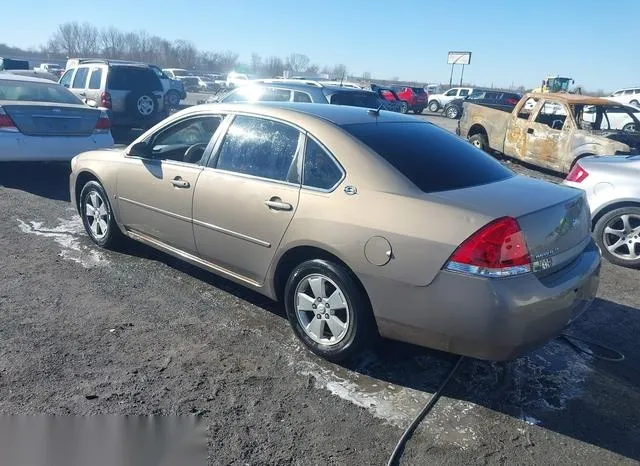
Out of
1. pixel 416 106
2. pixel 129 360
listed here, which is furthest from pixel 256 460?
pixel 416 106

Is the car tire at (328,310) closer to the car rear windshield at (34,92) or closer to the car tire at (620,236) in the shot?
the car tire at (620,236)

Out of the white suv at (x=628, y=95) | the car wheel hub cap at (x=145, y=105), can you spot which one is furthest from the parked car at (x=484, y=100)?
the car wheel hub cap at (x=145, y=105)

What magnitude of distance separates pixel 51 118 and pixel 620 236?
24.4 feet

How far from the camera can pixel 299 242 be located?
11.1 ft

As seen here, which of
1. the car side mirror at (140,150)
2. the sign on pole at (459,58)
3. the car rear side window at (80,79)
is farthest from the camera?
the sign on pole at (459,58)

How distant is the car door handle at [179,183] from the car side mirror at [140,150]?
54 centimetres

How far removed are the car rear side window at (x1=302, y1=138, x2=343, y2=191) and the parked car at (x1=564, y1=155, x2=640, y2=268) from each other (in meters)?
3.70

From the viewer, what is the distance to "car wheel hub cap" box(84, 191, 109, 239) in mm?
5188

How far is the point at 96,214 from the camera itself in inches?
208

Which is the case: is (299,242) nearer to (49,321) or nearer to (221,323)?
(221,323)

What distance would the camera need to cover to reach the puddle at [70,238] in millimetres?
5004

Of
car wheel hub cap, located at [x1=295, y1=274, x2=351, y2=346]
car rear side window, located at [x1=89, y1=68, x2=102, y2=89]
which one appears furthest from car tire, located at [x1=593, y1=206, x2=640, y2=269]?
car rear side window, located at [x1=89, y1=68, x2=102, y2=89]

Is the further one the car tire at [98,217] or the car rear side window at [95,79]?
the car rear side window at [95,79]

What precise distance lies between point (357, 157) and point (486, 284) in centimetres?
113
